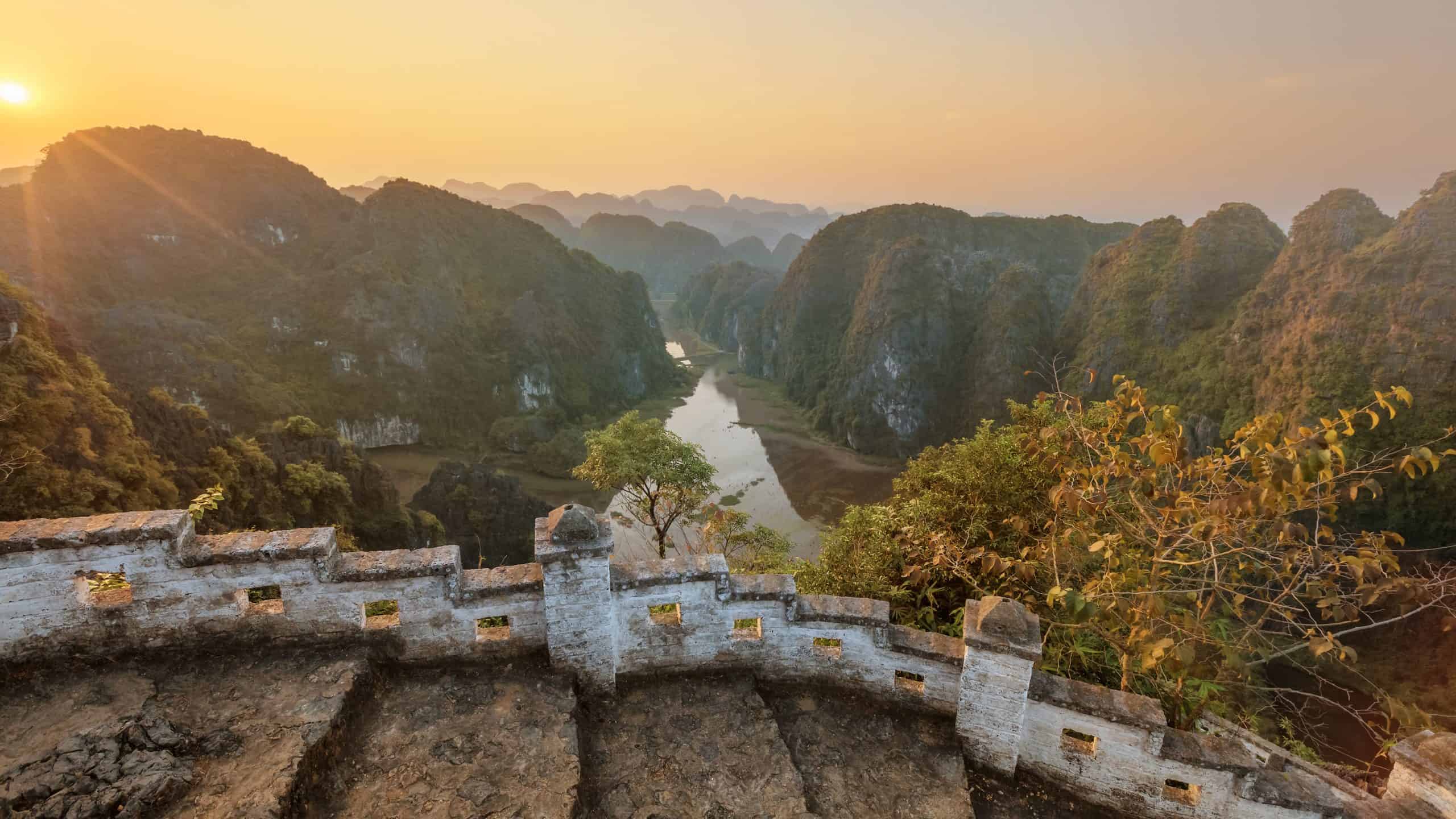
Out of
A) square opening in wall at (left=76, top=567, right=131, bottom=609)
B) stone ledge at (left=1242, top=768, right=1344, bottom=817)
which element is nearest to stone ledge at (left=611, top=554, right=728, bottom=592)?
square opening in wall at (left=76, top=567, right=131, bottom=609)

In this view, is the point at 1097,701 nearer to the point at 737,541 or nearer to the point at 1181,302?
the point at 737,541

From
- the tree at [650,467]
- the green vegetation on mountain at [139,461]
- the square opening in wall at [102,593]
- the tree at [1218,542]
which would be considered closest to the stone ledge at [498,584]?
the square opening in wall at [102,593]

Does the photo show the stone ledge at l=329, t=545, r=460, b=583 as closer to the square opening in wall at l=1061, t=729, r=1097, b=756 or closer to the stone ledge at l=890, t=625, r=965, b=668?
the stone ledge at l=890, t=625, r=965, b=668

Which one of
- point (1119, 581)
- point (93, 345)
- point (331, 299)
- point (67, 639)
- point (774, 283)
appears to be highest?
point (774, 283)

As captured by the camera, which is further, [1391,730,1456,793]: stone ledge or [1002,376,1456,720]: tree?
[1391,730,1456,793]: stone ledge

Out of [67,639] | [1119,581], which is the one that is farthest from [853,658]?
[67,639]

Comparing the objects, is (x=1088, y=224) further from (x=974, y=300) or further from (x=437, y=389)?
(x=437, y=389)
